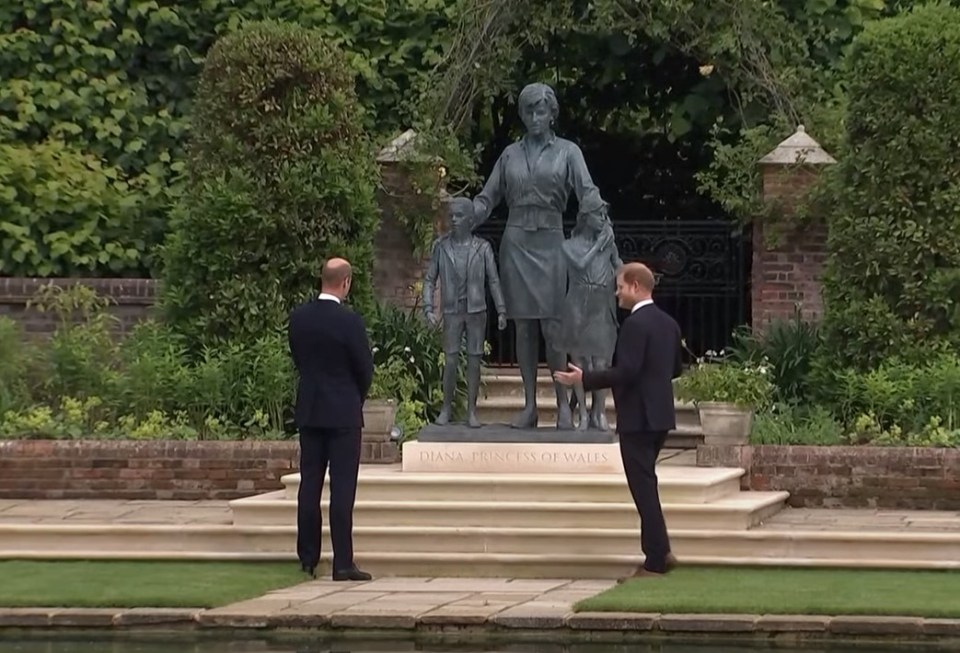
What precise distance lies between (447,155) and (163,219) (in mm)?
2553

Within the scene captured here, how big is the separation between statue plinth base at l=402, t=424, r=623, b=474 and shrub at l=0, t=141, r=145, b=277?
5.28m

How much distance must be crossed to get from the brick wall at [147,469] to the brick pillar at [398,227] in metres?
3.37

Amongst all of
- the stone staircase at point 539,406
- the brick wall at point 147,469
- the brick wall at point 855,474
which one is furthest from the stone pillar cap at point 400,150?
the brick wall at point 855,474

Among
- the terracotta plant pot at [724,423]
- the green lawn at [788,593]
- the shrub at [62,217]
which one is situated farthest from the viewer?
the shrub at [62,217]

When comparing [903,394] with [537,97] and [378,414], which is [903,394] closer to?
[537,97]

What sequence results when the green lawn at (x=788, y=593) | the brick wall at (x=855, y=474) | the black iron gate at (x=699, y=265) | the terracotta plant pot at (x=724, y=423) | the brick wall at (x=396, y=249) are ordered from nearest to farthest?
the green lawn at (x=788, y=593)
the brick wall at (x=855, y=474)
the terracotta plant pot at (x=724, y=423)
the brick wall at (x=396, y=249)
the black iron gate at (x=699, y=265)

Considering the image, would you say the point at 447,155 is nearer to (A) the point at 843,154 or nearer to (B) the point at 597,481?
(A) the point at 843,154

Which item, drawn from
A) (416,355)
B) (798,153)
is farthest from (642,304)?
(798,153)

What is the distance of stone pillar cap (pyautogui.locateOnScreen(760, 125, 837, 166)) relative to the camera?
16656mm

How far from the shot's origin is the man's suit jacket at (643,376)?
10828 millimetres

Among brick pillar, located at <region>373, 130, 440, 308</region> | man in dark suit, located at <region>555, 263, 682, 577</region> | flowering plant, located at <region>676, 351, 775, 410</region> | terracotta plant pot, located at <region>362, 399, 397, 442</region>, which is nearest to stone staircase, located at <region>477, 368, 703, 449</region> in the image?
flowering plant, located at <region>676, 351, 775, 410</region>

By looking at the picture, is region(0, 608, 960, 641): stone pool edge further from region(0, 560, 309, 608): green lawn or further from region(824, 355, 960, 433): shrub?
region(824, 355, 960, 433): shrub

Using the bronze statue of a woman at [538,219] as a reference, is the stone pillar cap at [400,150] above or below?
above

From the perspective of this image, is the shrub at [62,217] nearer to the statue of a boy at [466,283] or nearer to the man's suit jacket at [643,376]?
the statue of a boy at [466,283]
